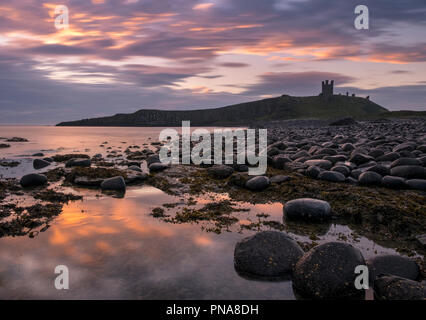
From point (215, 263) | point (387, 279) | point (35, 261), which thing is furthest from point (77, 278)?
point (387, 279)

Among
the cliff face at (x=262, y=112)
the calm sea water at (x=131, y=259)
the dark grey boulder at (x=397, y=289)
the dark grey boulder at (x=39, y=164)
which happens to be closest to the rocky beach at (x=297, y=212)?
the dark grey boulder at (x=397, y=289)

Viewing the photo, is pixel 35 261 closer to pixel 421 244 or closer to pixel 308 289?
pixel 308 289

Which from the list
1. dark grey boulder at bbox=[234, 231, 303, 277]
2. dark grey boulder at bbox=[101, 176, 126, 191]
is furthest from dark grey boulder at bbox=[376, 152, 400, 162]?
dark grey boulder at bbox=[101, 176, 126, 191]

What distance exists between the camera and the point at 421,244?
190 inches

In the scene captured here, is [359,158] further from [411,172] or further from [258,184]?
[258,184]

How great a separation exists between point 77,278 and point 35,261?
954 millimetres

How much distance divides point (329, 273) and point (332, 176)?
5773 mm

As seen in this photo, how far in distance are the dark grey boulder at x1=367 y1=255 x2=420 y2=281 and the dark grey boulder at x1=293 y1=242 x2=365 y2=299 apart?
286 mm

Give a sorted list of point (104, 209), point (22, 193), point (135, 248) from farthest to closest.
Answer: point (22, 193), point (104, 209), point (135, 248)

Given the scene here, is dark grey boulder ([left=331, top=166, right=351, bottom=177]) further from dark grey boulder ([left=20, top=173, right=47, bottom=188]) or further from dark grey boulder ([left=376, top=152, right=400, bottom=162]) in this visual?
dark grey boulder ([left=20, top=173, right=47, bottom=188])

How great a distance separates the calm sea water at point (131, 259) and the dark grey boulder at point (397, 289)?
39.2 inches

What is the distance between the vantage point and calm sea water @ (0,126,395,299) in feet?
11.6

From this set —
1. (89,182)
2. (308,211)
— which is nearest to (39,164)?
(89,182)

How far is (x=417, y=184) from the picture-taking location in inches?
308
